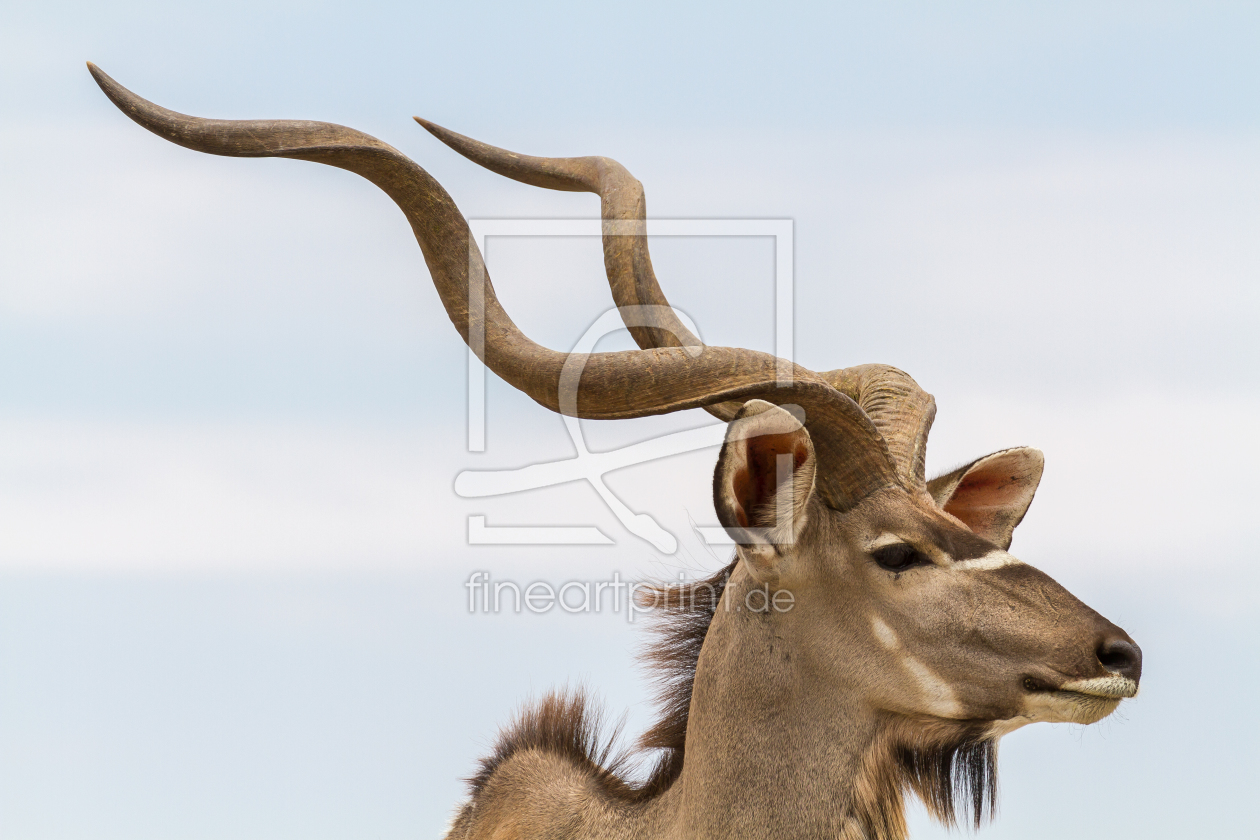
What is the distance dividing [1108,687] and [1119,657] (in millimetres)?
124

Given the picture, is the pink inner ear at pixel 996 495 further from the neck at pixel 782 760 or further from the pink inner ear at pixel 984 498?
the neck at pixel 782 760

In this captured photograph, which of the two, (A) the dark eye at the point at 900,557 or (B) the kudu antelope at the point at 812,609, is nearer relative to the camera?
(B) the kudu antelope at the point at 812,609

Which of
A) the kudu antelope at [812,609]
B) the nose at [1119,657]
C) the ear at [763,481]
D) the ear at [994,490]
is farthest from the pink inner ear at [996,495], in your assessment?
the nose at [1119,657]

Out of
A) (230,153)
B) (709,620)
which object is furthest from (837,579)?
(230,153)

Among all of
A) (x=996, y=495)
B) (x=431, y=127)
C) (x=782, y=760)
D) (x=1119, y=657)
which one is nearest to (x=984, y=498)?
(x=996, y=495)

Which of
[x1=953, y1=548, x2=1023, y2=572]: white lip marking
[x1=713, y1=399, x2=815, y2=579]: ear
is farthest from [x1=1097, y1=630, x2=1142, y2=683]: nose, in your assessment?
[x1=713, y1=399, x2=815, y2=579]: ear

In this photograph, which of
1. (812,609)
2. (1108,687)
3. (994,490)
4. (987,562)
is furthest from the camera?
(994,490)

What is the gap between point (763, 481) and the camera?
5176 mm

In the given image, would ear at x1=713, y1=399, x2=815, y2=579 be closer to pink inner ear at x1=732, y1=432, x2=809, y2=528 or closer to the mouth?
pink inner ear at x1=732, y1=432, x2=809, y2=528

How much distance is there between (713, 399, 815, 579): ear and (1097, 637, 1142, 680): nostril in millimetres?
1214

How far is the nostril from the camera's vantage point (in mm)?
4781

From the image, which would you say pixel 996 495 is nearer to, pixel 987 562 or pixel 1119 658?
pixel 987 562

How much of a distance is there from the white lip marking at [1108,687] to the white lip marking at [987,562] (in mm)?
532

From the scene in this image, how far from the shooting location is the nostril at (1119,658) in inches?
188
